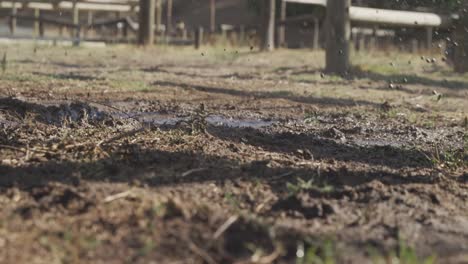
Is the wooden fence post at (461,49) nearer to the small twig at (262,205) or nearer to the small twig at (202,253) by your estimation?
the small twig at (262,205)

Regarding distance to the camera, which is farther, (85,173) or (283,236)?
(85,173)

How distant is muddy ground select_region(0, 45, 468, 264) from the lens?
2965 mm

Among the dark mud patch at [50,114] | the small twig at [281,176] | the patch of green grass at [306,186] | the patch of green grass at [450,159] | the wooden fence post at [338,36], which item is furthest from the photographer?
the wooden fence post at [338,36]

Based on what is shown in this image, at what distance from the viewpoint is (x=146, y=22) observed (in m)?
17.7

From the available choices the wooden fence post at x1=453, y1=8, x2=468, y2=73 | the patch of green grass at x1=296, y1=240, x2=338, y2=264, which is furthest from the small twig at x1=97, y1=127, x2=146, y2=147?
the wooden fence post at x1=453, y1=8, x2=468, y2=73

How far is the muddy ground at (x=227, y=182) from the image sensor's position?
9.73ft

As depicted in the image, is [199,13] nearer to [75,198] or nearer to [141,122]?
[141,122]

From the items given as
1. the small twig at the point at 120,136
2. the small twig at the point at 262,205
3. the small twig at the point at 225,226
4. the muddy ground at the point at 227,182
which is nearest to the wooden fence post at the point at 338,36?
the muddy ground at the point at 227,182

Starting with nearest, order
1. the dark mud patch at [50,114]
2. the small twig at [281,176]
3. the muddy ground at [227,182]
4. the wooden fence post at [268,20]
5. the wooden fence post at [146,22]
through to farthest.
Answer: the muddy ground at [227,182] → the small twig at [281,176] → the dark mud patch at [50,114] → the wooden fence post at [146,22] → the wooden fence post at [268,20]

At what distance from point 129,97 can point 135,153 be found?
3940 millimetres

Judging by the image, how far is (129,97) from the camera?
837cm

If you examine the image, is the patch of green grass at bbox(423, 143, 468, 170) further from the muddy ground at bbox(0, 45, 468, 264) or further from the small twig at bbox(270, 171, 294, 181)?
the small twig at bbox(270, 171, 294, 181)

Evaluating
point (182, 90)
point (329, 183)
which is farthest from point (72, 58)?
point (329, 183)

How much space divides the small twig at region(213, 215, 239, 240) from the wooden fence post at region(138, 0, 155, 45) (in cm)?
1457
